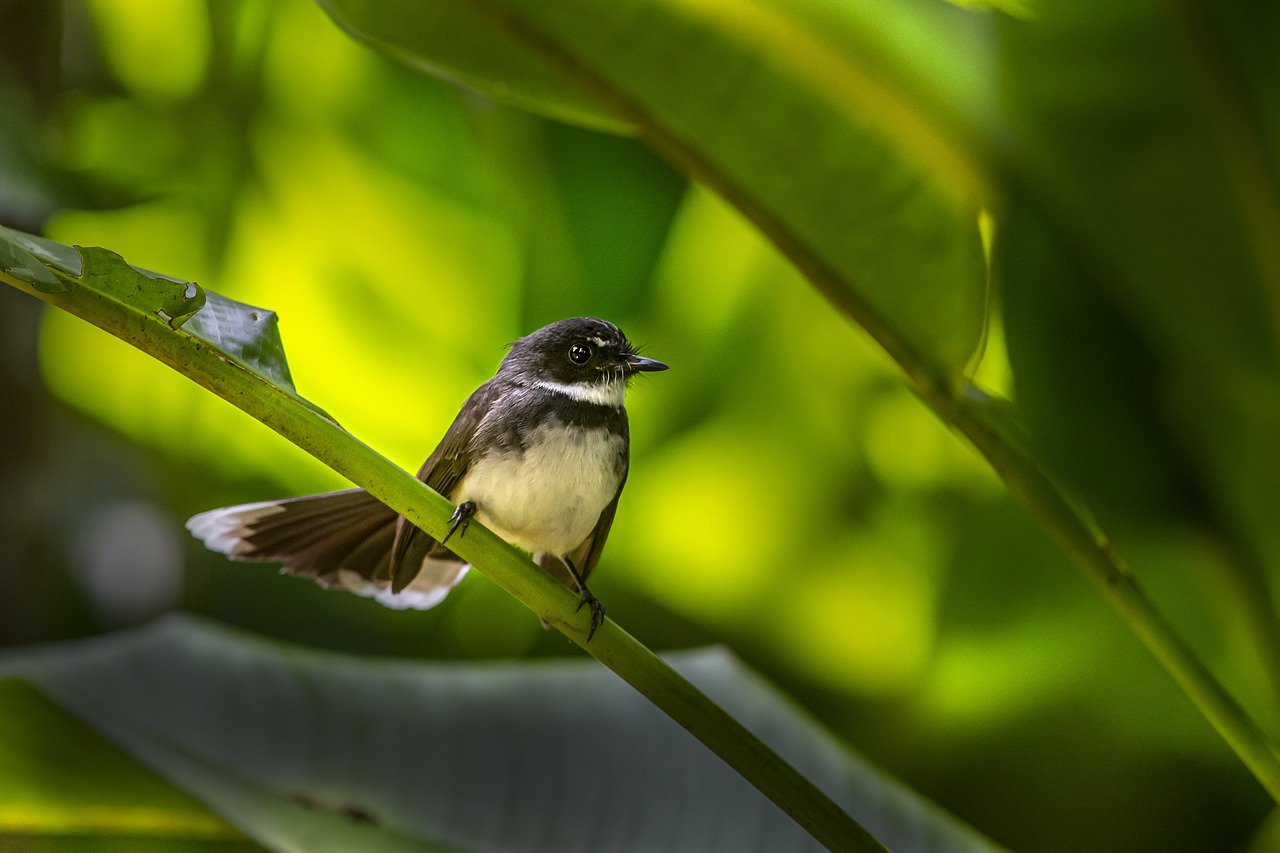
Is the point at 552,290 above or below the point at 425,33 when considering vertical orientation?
below

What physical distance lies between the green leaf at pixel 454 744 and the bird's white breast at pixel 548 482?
278 mm

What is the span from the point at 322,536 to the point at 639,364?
1.77 feet

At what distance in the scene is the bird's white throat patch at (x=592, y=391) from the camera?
5.87 feet

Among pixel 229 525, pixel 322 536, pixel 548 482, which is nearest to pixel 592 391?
pixel 548 482

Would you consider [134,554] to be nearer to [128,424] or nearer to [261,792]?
[128,424]

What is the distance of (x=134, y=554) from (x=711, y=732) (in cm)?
203

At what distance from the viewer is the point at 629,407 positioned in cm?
232

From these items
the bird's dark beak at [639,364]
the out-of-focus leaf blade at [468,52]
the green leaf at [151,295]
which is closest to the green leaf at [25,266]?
the green leaf at [151,295]

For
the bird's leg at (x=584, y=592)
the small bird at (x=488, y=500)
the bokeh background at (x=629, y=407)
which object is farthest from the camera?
the bokeh background at (x=629, y=407)

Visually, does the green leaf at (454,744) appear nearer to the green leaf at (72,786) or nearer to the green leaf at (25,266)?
the green leaf at (72,786)

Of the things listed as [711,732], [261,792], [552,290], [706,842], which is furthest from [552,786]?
[552,290]

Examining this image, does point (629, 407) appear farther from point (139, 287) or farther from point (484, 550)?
point (139, 287)

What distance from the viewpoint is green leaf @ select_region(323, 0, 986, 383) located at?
1.50 meters

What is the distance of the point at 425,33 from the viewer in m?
1.62
